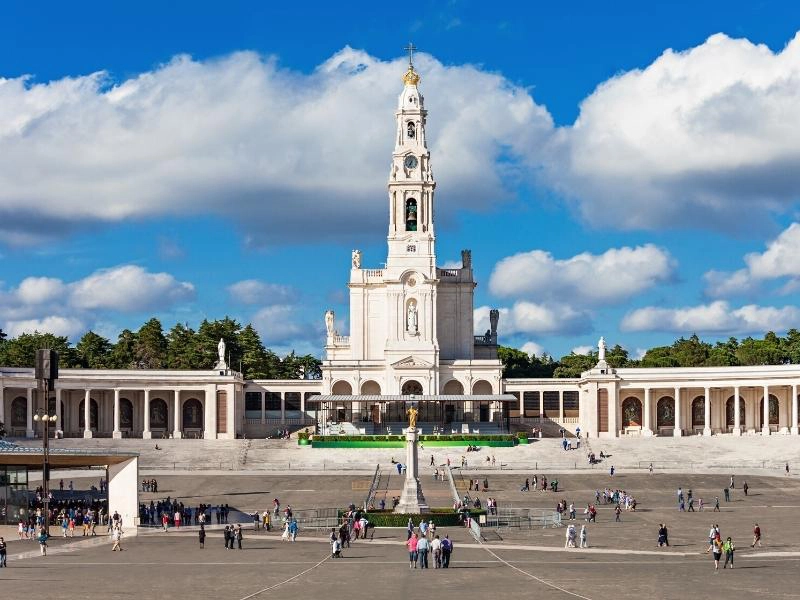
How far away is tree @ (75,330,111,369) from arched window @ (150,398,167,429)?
20.2 metres

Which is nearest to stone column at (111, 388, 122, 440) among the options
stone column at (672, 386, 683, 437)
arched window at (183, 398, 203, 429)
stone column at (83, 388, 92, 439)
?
stone column at (83, 388, 92, 439)

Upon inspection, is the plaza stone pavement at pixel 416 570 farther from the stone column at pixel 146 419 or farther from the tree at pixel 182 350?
the tree at pixel 182 350

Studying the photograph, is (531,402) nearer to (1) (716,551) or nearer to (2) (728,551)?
(2) (728,551)

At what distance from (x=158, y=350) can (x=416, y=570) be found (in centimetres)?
10604

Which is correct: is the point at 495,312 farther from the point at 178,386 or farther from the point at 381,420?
the point at 178,386

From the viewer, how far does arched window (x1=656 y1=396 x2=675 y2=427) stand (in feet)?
442

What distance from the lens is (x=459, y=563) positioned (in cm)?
5478

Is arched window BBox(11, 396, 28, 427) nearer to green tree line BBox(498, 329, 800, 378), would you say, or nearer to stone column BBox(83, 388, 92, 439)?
stone column BBox(83, 388, 92, 439)

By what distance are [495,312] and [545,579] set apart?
300 feet

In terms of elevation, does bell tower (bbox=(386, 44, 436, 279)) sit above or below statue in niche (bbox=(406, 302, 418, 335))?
above

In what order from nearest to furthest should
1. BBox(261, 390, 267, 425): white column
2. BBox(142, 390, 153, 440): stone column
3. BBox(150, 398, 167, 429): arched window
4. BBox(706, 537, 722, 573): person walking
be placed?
1. BBox(706, 537, 722, 573): person walking
2. BBox(142, 390, 153, 440): stone column
3. BBox(261, 390, 267, 425): white column
4. BBox(150, 398, 167, 429): arched window

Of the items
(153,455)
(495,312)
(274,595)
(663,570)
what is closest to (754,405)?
(495,312)

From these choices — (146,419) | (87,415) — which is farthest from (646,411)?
(87,415)

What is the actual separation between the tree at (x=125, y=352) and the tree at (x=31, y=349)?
4272mm
